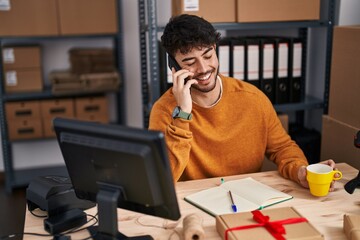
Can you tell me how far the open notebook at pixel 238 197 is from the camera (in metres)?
1.35

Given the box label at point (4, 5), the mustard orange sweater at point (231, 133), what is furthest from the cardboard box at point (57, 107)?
the mustard orange sweater at point (231, 133)

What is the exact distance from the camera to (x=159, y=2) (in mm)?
2723

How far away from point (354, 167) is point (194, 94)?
70 cm

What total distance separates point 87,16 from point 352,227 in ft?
8.17

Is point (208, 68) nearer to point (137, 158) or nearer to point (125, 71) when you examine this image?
point (137, 158)

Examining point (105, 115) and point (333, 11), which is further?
point (105, 115)

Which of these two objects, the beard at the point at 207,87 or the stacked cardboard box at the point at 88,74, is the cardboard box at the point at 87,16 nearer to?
the stacked cardboard box at the point at 88,74

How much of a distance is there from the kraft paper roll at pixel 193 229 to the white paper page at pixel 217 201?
140 mm

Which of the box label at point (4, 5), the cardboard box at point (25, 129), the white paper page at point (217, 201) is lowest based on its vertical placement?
the cardboard box at point (25, 129)

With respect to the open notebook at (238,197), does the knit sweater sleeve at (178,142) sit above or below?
above

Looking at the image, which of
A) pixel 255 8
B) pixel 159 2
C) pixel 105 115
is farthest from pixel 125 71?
pixel 255 8

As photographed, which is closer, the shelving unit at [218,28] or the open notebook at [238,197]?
the open notebook at [238,197]

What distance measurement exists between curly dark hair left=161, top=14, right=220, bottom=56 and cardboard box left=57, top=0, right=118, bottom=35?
158 cm

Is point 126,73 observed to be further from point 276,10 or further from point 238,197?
point 238,197
